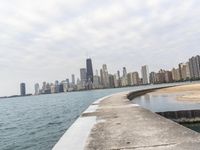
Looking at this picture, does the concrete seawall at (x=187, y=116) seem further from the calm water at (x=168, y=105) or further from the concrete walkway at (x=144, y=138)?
the concrete walkway at (x=144, y=138)

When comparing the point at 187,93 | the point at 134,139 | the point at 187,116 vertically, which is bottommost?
the point at 187,116

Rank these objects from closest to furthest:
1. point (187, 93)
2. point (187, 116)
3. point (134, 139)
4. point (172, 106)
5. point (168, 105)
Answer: point (134, 139)
point (187, 116)
point (172, 106)
point (168, 105)
point (187, 93)

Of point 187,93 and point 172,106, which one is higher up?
point 187,93

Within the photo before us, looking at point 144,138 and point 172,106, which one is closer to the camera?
point 144,138

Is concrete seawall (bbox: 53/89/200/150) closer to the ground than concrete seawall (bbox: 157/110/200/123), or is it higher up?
higher up

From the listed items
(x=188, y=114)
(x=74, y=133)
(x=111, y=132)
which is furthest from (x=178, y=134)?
(x=188, y=114)

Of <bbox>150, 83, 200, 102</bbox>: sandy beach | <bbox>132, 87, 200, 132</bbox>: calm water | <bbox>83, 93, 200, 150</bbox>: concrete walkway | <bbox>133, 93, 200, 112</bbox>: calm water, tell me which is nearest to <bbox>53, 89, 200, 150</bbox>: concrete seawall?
<bbox>83, 93, 200, 150</bbox>: concrete walkway

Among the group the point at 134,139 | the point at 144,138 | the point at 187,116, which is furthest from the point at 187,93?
the point at 134,139

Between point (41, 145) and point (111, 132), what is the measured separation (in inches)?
329

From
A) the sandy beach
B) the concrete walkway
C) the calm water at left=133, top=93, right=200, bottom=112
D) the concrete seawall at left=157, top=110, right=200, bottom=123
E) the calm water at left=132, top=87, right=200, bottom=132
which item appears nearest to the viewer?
the concrete walkway

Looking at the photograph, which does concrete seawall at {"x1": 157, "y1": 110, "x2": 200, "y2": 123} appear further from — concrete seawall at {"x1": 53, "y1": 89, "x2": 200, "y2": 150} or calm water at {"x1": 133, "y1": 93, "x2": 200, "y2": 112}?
concrete seawall at {"x1": 53, "y1": 89, "x2": 200, "y2": 150}

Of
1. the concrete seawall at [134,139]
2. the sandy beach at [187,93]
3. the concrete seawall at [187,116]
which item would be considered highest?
the sandy beach at [187,93]

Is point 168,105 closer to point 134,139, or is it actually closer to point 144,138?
point 144,138

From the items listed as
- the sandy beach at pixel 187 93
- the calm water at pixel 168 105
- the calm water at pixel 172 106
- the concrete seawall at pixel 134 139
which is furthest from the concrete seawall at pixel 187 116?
the sandy beach at pixel 187 93
